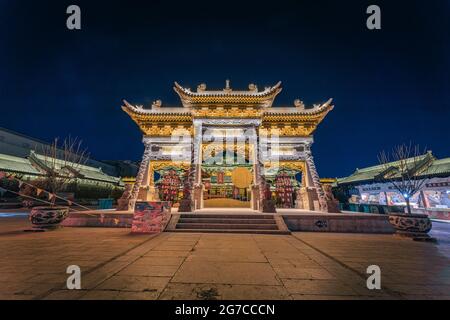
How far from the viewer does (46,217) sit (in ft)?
25.6

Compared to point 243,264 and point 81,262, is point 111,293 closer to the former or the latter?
point 81,262

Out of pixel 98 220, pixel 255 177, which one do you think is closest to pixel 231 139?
pixel 255 177

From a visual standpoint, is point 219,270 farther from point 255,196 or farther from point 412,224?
point 255,196

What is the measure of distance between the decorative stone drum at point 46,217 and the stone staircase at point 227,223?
4789 mm

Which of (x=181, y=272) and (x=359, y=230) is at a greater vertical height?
(x=181, y=272)

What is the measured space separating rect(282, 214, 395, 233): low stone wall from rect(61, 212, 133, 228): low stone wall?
7653 mm

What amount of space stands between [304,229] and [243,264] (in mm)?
5850

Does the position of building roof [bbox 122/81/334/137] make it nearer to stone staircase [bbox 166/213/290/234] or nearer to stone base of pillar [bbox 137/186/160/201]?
stone base of pillar [bbox 137/186/160/201]

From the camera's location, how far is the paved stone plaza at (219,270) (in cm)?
273

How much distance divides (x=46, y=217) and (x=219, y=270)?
8446 millimetres

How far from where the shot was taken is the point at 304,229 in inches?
341

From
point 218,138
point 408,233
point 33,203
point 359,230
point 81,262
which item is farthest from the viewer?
point 33,203

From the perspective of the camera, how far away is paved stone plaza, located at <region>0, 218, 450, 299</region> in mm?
2732
